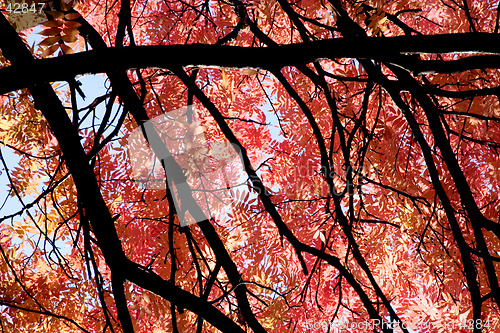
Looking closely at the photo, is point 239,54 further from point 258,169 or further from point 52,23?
point 258,169

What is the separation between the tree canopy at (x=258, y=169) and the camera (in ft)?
5.33

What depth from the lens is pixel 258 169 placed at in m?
2.75

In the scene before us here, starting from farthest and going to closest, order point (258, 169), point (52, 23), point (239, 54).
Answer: point (258, 169) → point (52, 23) → point (239, 54)

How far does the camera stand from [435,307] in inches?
154

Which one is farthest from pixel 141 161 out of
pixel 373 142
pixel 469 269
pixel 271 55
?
pixel 469 269

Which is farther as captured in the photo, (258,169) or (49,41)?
(258,169)

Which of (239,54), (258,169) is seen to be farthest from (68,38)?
(258,169)

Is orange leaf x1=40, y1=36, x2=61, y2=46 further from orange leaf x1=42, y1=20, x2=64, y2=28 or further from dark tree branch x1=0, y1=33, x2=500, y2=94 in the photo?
dark tree branch x1=0, y1=33, x2=500, y2=94

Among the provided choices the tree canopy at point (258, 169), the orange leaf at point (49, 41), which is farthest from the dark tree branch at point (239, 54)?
the orange leaf at point (49, 41)

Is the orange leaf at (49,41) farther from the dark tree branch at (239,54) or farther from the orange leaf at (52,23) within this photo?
the dark tree branch at (239,54)

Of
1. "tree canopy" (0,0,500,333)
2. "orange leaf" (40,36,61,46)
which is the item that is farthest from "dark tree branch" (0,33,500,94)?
"orange leaf" (40,36,61,46)

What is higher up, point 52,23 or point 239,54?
point 52,23

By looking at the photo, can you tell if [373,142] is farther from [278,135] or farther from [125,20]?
[125,20]

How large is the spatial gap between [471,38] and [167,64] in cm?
113
